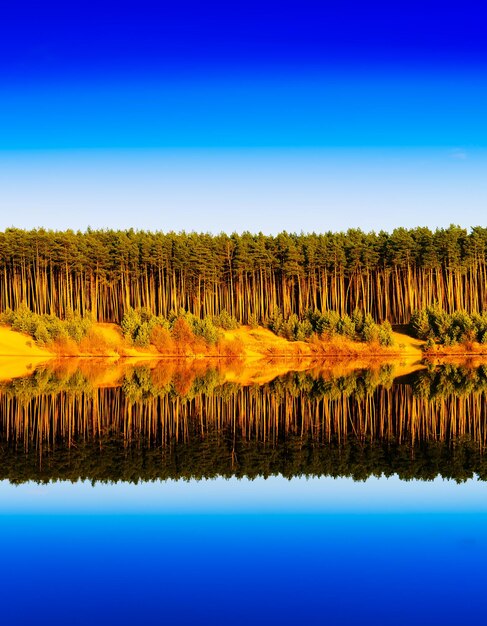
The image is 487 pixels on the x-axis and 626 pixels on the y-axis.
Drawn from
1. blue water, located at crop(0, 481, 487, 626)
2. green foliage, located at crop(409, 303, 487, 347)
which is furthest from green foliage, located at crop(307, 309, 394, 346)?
blue water, located at crop(0, 481, 487, 626)

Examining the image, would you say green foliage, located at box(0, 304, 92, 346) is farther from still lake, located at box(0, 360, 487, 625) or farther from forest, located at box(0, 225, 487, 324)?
still lake, located at box(0, 360, 487, 625)

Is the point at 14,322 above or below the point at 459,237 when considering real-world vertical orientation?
below

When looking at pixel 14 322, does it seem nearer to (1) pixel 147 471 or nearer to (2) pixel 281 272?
(2) pixel 281 272

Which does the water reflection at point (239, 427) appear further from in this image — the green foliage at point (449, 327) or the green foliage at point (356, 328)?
the green foliage at point (449, 327)

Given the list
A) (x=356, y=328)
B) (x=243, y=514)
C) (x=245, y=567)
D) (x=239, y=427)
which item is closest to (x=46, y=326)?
(x=356, y=328)

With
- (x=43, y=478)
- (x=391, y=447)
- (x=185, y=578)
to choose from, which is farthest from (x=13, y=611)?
(x=391, y=447)

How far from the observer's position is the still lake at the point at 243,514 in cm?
834

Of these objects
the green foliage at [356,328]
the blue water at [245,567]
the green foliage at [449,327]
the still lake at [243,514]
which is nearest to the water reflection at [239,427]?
the still lake at [243,514]

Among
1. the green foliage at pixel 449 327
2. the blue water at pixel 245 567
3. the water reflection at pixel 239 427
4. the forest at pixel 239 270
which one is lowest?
the blue water at pixel 245 567

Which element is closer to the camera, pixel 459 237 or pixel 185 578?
pixel 185 578

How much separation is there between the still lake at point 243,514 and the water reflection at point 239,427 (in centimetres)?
9

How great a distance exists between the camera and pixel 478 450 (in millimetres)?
17656

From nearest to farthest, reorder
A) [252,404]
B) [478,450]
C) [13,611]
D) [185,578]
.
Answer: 1. [13,611]
2. [185,578]
3. [478,450]
4. [252,404]

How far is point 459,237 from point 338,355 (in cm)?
1933
